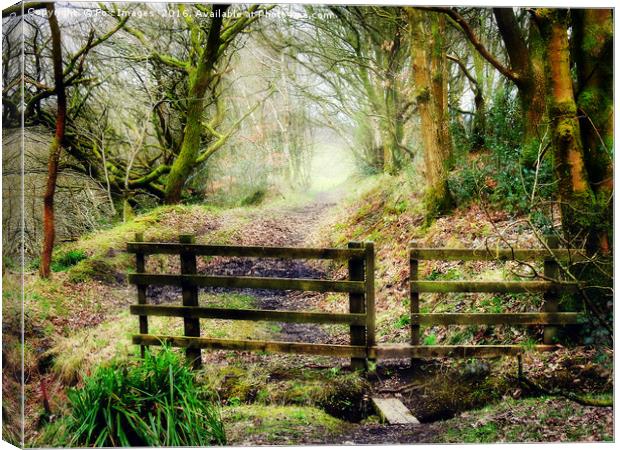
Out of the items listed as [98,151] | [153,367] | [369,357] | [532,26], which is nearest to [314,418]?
[369,357]

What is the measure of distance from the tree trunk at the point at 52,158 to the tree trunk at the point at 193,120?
885 mm

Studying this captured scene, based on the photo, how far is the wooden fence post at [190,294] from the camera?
4922mm

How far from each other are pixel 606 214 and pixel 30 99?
4703 millimetres

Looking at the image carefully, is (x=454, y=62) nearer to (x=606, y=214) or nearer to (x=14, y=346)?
(x=606, y=214)


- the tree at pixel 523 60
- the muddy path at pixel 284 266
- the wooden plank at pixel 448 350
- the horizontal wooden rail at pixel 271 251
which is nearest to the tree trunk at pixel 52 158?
the horizontal wooden rail at pixel 271 251

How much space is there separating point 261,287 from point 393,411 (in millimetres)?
1454

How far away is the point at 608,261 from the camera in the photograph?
4.89 metres

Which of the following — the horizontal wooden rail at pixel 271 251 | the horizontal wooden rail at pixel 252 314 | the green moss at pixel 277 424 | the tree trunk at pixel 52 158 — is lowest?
the green moss at pixel 277 424

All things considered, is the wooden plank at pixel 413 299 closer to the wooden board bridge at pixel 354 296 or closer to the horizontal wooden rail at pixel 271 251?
the wooden board bridge at pixel 354 296

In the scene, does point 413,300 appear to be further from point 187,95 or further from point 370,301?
point 187,95

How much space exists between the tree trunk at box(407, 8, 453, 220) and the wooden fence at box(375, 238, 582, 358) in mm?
492

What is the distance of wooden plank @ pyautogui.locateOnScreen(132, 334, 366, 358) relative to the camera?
4.85 meters

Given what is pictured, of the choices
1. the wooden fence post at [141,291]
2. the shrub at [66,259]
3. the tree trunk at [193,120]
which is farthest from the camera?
the tree trunk at [193,120]

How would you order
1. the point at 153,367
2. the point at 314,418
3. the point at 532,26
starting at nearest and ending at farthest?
the point at 153,367 → the point at 314,418 → the point at 532,26
